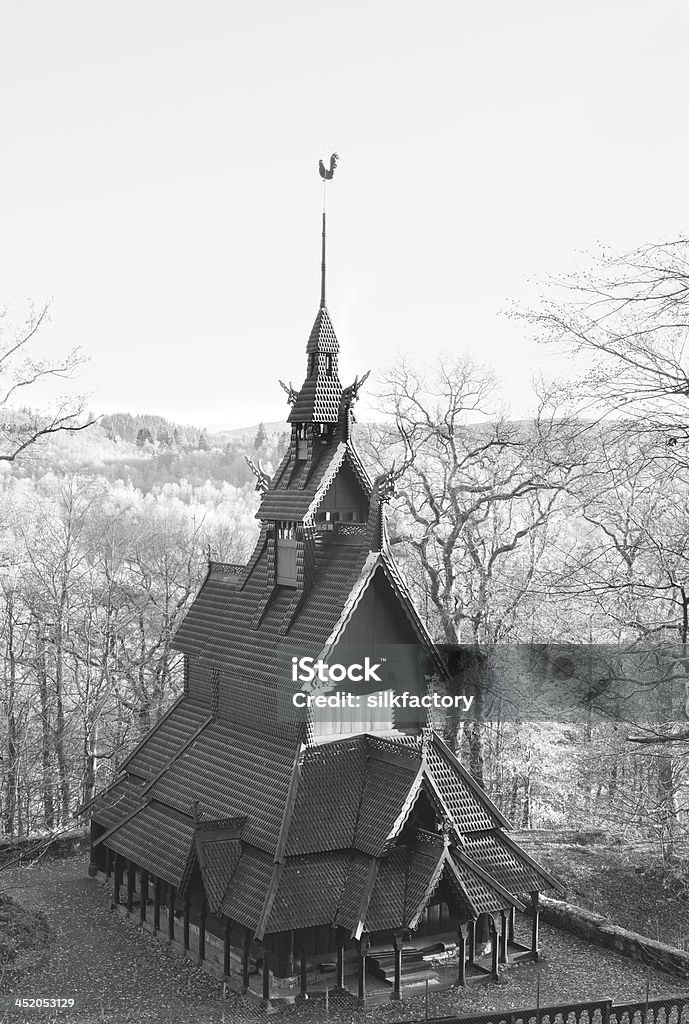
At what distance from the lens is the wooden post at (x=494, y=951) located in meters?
18.7

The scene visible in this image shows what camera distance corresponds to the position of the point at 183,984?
60.0 feet

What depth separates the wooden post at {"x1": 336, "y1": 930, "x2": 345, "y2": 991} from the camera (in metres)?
17.9

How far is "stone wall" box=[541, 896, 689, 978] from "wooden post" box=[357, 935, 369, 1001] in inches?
219

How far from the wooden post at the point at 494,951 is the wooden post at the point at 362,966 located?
252 cm

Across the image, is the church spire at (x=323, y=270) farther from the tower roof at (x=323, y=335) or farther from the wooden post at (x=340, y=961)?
the wooden post at (x=340, y=961)

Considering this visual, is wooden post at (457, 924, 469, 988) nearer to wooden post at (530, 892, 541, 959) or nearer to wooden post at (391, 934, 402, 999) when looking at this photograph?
wooden post at (391, 934, 402, 999)

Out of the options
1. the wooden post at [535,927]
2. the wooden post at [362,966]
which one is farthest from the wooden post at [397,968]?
the wooden post at [535,927]

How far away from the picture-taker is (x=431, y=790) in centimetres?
1877

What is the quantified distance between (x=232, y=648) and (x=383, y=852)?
618cm

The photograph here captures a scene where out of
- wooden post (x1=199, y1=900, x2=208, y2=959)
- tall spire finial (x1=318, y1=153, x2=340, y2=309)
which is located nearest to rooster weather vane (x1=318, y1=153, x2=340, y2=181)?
tall spire finial (x1=318, y1=153, x2=340, y2=309)

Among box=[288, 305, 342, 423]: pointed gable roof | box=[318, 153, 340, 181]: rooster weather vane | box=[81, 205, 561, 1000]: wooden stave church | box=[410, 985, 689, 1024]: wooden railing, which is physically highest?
box=[318, 153, 340, 181]: rooster weather vane

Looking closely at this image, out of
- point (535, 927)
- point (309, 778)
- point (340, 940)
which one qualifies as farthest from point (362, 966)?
point (535, 927)

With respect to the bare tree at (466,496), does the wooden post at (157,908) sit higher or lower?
lower

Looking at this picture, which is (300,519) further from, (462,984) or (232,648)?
(462,984)
